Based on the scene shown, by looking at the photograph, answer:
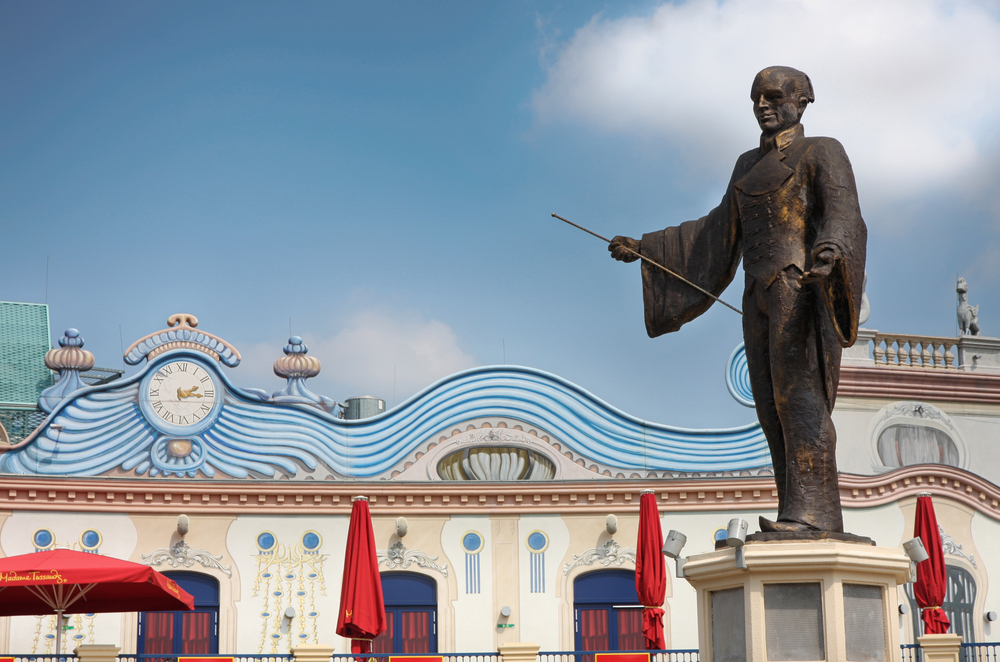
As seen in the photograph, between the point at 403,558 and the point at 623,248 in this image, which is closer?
the point at 623,248

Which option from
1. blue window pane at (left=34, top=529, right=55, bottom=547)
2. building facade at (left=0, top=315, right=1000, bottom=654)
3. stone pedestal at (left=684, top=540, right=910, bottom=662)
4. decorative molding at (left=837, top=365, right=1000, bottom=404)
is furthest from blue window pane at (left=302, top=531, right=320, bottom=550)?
stone pedestal at (left=684, top=540, right=910, bottom=662)

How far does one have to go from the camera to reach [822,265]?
567 centimetres

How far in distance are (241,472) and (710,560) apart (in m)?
13.7

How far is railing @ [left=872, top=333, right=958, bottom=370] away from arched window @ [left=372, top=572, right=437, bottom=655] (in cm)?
861

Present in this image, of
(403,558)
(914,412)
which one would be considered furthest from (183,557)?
(914,412)

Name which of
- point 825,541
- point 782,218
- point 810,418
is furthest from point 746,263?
point 825,541

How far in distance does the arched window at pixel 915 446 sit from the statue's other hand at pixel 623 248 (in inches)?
551

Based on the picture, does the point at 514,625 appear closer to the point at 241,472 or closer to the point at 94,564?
the point at 241,472

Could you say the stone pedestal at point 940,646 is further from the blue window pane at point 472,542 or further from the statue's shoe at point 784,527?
the statue's shoe at point 784,527

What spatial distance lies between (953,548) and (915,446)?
1.90 meters

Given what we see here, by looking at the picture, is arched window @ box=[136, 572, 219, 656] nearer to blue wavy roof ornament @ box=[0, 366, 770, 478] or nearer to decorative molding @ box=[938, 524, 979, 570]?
blue wavy roof ornament @ box=[0, 366, 770, 478]

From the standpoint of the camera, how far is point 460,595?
60.1ft

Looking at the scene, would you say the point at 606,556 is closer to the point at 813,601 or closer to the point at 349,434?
the point at 349,434

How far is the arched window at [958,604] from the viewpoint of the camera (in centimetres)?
1836
